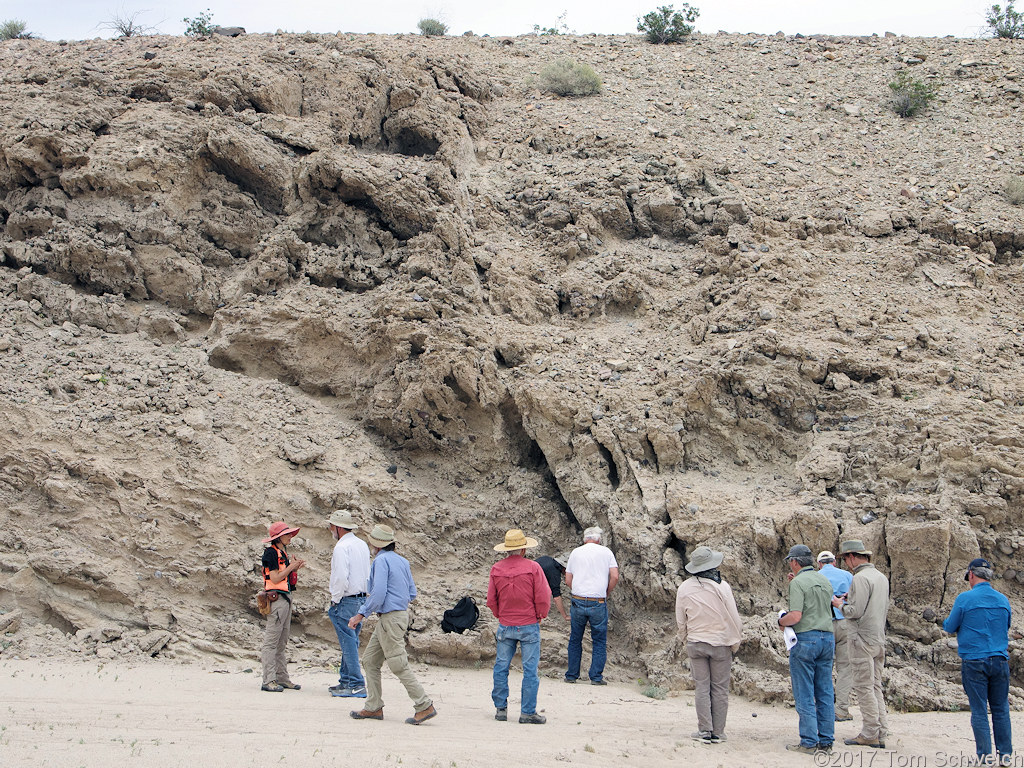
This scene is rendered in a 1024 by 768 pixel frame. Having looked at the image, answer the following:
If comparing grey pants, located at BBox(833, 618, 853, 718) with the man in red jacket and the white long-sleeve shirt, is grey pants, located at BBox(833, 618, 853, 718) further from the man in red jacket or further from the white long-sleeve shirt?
the white long-sleeve shirt

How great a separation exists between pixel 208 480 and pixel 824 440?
5.97 m

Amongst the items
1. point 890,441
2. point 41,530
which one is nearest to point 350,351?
point 41,530

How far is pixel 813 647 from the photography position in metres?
5.16

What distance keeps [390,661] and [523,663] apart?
2.97ft

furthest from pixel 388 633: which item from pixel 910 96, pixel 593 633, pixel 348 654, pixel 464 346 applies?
pixel 910 96

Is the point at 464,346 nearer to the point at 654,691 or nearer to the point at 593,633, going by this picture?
the point at 593,633

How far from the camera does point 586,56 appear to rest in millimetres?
15633

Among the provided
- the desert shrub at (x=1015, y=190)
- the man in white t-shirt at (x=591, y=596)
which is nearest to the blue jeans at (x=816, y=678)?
the man in white t-shirt at (x=591, y=596)

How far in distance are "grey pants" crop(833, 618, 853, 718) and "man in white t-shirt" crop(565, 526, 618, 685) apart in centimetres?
192

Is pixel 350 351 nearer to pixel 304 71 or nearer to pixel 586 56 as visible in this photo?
pixel 304 71

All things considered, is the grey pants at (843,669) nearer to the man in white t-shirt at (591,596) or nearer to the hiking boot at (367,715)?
the man in white t-shirt at (591,596)

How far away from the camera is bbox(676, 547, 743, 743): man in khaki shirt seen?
16.9ft

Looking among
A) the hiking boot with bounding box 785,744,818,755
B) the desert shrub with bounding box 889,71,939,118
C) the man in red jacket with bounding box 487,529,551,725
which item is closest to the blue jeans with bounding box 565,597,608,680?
the man in red jacket with bounding box 487,529,551,725

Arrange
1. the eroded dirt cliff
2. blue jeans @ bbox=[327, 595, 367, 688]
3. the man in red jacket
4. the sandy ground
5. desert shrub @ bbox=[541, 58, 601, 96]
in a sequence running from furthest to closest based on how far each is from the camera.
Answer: desert shrub @ bbox=[541, 58, 601, 96] → the eroded dirt cliff → blue jeans @ bbox=[327, 595, 367, 688] → the man in red jacket → the sandy ground
